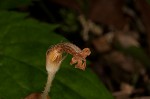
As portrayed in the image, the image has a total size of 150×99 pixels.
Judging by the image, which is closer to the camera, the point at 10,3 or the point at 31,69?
the point at 31,69

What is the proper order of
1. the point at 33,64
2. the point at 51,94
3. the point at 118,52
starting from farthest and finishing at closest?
the point at 118,52
the point at 33,64
the point at 51,94

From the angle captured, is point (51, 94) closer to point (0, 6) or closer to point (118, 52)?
point (0, 6)

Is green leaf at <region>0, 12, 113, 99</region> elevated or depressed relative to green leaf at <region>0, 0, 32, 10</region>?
depressed

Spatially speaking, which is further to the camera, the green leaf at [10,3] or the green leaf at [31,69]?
the green leaf at [10,3]

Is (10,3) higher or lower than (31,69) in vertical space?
higher

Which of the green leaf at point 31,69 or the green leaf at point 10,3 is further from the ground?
the green leaf at point 10,3

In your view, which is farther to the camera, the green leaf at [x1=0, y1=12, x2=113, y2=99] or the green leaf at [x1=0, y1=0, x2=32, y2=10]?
the green leaf at [x1=0, y1=0, x2=32, y2=10]

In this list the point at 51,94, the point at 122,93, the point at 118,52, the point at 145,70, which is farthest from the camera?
the point at 118,52

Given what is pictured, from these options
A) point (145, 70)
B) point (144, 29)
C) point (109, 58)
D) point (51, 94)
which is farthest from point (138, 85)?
point (51, 94)
